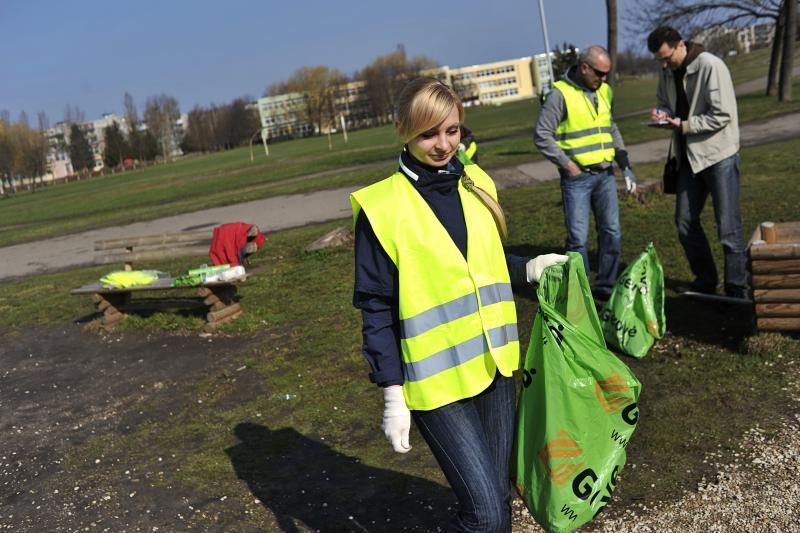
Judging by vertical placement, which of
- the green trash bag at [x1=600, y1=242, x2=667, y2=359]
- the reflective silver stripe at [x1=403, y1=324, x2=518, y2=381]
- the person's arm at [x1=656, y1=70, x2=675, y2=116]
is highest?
the person's arm at [x1=656, y1=70, x2=675, y2=116]

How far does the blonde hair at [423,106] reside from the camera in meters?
2.70

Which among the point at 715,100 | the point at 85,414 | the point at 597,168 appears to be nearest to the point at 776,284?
the point at 715,100

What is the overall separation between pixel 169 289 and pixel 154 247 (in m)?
1.33

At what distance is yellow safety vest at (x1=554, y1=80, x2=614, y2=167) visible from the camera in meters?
6.81

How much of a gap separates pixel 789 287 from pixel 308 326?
179 inches

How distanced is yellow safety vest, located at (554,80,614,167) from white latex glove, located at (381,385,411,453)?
457cm

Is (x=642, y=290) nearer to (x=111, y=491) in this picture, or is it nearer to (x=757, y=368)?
(x=757, y=368)

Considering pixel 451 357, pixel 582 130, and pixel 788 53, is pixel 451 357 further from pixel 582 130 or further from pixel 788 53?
pixel 788 53

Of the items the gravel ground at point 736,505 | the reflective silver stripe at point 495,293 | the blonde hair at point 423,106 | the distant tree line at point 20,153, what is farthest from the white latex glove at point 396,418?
the distant tree line at point 20,153

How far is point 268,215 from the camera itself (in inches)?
711

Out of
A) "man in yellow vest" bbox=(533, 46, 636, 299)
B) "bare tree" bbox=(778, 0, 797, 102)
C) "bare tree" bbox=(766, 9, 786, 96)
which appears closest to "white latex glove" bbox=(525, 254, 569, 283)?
"man in yellow vest" bbox=(533, 46, 636, 299)

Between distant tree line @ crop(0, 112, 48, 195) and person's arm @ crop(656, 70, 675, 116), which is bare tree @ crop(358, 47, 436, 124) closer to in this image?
distant tree line @ crop(0, 112, 48, 195)

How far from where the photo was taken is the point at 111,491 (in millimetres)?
5016

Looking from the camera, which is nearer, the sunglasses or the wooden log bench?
the sunglasses
